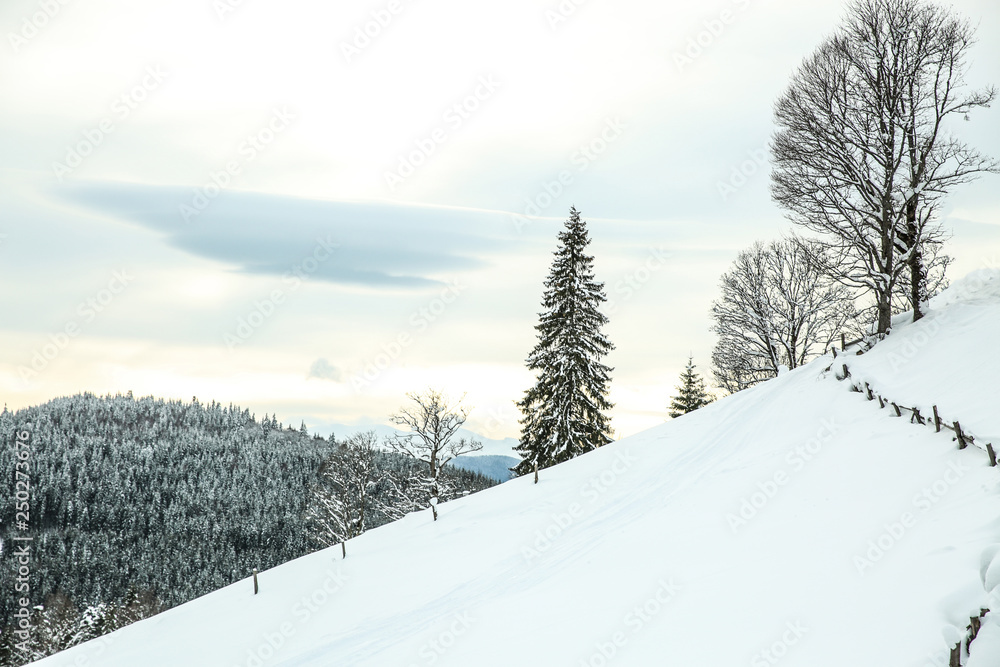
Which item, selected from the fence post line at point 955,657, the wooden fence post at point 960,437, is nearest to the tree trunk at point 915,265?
the wooden fence post at point 960,437

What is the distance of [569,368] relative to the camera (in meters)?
28.3

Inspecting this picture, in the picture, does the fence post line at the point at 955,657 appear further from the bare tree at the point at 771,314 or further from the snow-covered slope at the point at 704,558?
the bare tree at the point at 771,314

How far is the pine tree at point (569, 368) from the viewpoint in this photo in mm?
28312

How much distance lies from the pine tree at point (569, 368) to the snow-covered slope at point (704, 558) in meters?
5.09

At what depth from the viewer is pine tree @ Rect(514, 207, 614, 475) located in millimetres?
28312

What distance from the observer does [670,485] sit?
1712 cm

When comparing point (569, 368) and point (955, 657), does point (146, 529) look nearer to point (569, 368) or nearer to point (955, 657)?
point (569, 368)

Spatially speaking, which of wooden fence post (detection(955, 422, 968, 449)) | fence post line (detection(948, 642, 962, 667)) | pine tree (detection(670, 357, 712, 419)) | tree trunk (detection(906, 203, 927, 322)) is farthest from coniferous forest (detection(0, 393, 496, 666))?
fence post line (detection(948, 642, 962, 667))

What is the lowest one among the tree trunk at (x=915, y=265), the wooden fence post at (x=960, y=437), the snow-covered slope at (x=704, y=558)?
the snow-covered slope at (x=704, y=558)

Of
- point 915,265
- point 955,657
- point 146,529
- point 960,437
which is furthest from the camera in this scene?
point 146,529

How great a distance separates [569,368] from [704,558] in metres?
17.3

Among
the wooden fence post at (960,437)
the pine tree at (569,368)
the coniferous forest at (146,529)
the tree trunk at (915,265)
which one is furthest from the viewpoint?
the coniferous forest at (146,529)

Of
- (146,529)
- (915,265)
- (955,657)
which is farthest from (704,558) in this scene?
(146,529)

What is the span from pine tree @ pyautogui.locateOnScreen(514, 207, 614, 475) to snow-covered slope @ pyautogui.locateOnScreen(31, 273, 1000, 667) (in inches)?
200
